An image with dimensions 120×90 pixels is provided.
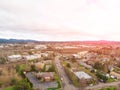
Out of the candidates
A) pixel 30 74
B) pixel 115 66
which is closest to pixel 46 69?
pixel 30 74

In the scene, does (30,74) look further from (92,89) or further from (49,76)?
(92,89)

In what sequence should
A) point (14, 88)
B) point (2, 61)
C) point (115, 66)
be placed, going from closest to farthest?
point (14, 88) → point (115, 66) → point (2, 61)

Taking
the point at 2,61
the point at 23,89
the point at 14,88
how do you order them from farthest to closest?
the point at 2,61 → the point at 14,88 → the point at 23,89

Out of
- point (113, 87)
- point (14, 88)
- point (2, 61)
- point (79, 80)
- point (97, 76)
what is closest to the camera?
point (14, 88)

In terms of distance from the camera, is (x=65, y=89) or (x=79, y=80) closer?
(x=65, y=89)

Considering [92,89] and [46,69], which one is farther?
[46,69]

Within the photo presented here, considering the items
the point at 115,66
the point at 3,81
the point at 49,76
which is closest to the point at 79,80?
the point at 49,76

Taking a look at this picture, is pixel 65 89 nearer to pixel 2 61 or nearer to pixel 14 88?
pixel 14 88

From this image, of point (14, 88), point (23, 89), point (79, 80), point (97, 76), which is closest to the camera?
point (23, 89)

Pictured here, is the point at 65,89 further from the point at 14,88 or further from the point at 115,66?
the point at 115,66
